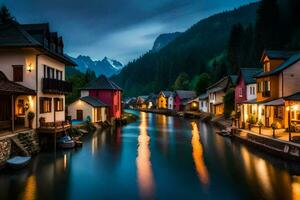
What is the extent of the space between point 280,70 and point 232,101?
938 inches

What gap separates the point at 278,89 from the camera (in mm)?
35344

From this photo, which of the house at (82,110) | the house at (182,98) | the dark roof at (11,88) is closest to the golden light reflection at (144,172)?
the dark roof at (11,88)

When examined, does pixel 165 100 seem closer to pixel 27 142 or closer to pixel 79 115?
pixel 79 115

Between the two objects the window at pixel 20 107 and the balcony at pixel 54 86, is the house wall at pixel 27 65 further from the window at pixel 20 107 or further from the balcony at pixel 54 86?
the balcony at pixel 54 86

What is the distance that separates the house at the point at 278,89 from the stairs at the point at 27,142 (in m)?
23.8

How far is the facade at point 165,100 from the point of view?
380ft

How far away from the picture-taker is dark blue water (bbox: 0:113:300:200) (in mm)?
16328

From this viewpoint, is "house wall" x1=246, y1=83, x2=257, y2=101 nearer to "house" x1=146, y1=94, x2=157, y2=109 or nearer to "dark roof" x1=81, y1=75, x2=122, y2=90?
→ "dark roof" x1=81, y1=75, x2=122, y2=90

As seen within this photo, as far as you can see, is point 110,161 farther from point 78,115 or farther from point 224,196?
point 78,115

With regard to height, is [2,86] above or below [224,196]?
above

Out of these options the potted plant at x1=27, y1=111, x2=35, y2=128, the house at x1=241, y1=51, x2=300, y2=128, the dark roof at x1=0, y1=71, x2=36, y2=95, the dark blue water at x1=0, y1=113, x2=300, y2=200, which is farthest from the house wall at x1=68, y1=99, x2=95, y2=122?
the house at x1=241, y1=51, x2=300, y2=128

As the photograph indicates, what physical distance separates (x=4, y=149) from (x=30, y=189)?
5381 mm

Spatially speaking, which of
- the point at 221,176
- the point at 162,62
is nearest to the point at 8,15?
the point at 221,176

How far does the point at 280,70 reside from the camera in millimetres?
33531
